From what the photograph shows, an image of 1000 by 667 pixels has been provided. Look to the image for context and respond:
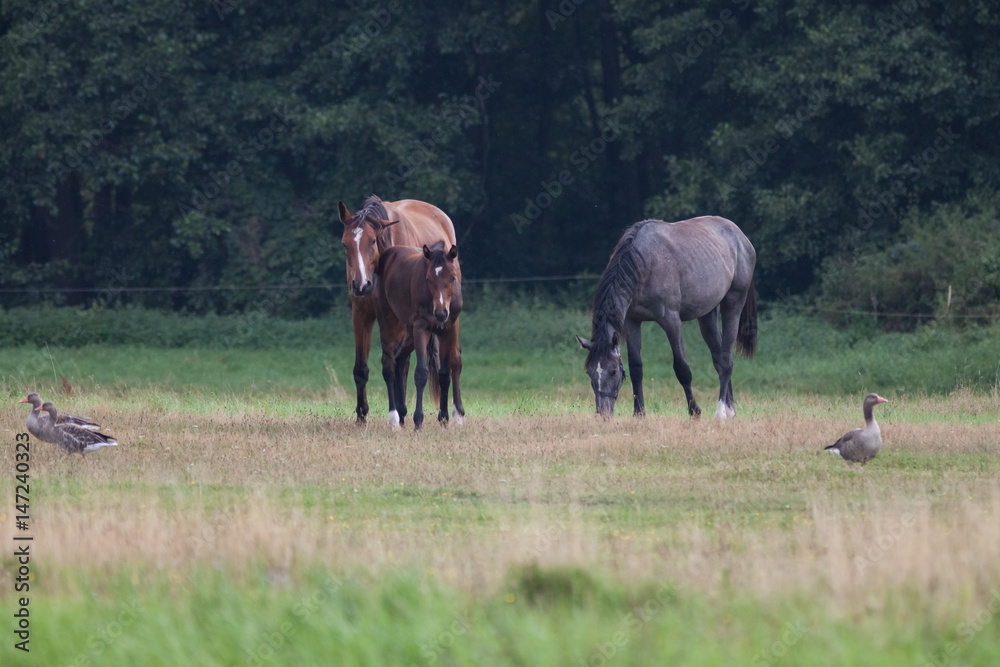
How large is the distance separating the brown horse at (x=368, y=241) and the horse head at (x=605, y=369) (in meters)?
2.53

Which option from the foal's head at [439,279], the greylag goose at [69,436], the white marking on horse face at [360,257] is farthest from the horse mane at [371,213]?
the greylag goose at [69,436]

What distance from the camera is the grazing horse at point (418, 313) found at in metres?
12.2

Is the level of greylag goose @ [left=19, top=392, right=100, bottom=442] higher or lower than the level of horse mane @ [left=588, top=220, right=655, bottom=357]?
lower

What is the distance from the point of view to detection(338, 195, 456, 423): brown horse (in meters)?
12.7

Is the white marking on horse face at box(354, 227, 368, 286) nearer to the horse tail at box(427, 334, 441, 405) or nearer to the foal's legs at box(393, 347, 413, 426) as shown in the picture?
the foal's legs at box(393, 347, 413, 426)

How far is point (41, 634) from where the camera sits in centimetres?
614

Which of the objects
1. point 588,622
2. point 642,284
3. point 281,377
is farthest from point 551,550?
point 281,377

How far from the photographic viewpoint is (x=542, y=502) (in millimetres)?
8844
